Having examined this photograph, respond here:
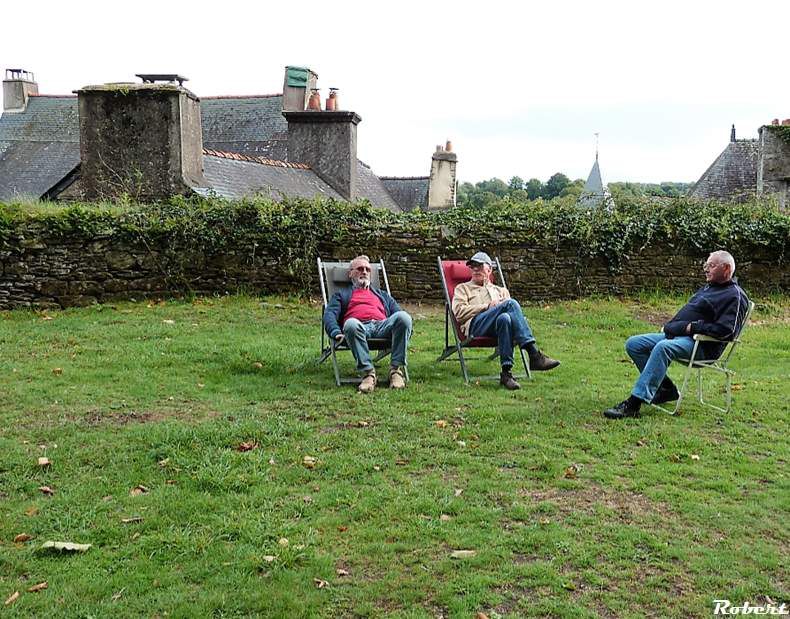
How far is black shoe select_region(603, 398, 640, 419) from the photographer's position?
6113mm

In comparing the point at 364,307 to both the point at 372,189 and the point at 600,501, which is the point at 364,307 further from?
the point at 372,189

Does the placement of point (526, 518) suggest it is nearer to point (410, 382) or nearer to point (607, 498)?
point (607, 498)

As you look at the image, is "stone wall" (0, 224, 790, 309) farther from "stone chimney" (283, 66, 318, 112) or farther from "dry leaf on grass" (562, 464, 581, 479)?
"stone chimney" (283, 66, 318, 112)

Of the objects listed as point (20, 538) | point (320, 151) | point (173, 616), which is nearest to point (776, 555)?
point (173, 616)

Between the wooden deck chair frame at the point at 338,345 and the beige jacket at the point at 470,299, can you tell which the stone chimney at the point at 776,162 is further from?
the wooden deck chair frame at the point at 338,345

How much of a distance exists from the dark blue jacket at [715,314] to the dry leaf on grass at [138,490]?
430 cm

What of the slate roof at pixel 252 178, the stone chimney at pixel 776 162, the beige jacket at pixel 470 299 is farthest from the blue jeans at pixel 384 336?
the stone chimney at pixel 776 162

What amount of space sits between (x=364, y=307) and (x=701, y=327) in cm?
310

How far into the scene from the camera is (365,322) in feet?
24.8

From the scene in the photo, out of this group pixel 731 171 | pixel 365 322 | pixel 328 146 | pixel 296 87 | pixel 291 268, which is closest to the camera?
pixel 365 322

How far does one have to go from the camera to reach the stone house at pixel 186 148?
1484 centimetres

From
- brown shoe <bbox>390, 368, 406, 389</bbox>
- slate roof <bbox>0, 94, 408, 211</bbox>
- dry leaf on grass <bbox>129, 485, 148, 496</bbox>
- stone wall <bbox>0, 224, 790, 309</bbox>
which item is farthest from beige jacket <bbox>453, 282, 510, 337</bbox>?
slate roof <bbox>0, 94, 408, 211</bbox>

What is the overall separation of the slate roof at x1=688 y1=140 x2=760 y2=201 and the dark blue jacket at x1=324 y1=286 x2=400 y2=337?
25.9 m

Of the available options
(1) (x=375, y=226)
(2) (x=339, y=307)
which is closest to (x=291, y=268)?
(1) (x=375, y=226)
